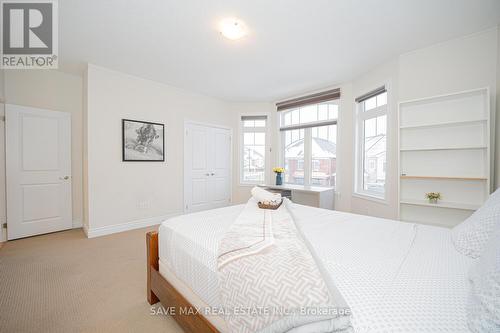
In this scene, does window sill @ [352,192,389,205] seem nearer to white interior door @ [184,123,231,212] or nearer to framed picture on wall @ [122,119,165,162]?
white interior door @ [184,123,231,212]

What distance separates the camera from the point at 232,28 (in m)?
2.15

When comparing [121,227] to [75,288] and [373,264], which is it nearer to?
[75,288]

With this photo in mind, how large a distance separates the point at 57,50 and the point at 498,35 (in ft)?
16.9

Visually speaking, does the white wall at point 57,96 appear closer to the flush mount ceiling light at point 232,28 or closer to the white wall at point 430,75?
the flush mount ceiling light at point 232,28

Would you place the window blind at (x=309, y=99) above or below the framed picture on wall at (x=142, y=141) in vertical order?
above

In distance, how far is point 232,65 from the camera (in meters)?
3.08

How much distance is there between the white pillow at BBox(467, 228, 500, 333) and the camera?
53 cm

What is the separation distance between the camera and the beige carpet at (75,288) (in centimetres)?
145

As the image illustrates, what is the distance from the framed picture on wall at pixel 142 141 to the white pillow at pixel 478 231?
3906mm

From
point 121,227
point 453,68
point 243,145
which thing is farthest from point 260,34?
point 121,227

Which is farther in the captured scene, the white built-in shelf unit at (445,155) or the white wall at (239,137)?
the white wall at (239,137)

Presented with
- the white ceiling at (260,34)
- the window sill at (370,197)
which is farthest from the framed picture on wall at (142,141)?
the window sill at (370,197)

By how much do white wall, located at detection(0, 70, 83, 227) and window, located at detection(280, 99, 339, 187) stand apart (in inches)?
153

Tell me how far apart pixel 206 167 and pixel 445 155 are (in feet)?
12.8
